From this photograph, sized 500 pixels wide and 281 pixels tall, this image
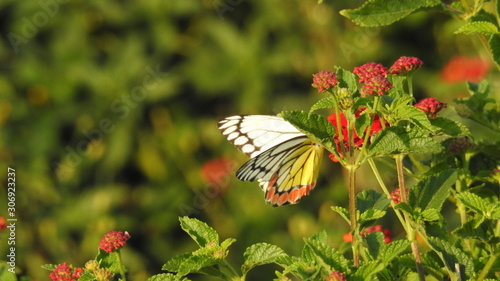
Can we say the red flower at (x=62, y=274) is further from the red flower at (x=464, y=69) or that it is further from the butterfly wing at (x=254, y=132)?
the red flower at (x=464, y=69)

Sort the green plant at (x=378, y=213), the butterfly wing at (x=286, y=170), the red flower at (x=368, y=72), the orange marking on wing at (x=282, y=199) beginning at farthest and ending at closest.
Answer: the orange marking on wing at (x=282, y=199) < the butterfly wing at (x=286, y=170) < the red flower at (x=368, y=72) < the green plant at (x=378, y=213)

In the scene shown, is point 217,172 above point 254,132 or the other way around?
above

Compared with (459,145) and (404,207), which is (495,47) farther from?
(404,207)

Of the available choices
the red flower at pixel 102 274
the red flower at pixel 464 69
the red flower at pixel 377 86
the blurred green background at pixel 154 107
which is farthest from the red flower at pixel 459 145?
the red flower at pixel 464 69

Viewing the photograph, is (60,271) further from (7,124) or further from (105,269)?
(7,124)

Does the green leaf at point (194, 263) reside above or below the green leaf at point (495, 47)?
below

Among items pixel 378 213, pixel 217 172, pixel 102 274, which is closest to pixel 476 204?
pixel 378 213

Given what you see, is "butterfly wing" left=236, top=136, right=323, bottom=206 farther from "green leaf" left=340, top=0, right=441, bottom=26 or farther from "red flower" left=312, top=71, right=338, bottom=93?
"red flower" left=312, top=71, right=338, bottom=93
